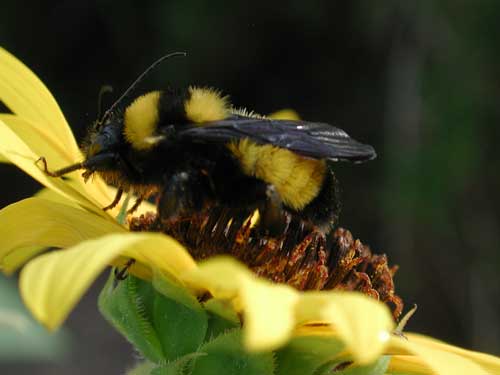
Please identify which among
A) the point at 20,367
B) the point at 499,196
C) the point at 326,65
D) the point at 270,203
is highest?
the point at 270,203

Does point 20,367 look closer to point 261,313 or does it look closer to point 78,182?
point 78,182

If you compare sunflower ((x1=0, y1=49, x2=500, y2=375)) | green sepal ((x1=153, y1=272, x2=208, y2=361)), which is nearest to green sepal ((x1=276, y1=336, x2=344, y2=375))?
sunflower ((x1=0, y1=49, x2=500, y2=375))

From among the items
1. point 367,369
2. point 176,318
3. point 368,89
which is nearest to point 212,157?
point 176,318

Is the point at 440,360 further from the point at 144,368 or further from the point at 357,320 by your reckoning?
the point at 144,368

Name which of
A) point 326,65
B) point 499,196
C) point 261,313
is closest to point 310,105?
point 326,65

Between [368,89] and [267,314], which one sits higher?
[267,314]

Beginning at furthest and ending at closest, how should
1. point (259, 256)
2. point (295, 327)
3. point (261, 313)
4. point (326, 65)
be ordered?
point (326, 65) → point (259, 256) → point (295, 327) → point (261, 313)
